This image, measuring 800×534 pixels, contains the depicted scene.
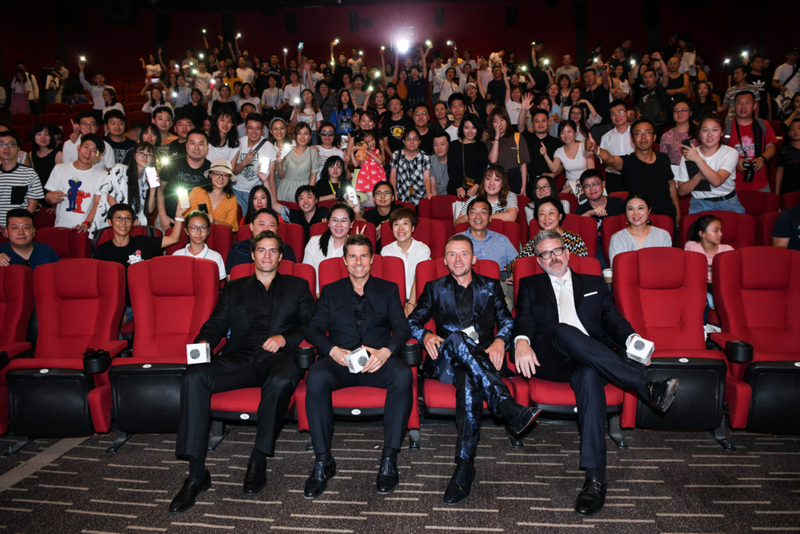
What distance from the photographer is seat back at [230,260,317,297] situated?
3043mm

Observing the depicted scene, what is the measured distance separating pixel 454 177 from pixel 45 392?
12.2ft

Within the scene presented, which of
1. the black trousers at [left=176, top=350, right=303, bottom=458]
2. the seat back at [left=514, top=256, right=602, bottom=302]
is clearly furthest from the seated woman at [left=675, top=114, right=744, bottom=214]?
the black trousers at [left=176, top=350, right=303, bottom=458]

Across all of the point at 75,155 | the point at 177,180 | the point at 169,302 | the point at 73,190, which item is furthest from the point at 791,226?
the point at 75,155

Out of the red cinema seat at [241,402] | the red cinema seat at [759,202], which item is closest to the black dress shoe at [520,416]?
the red cinema seat at [241,402]

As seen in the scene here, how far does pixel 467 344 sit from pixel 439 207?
2431 millimetres

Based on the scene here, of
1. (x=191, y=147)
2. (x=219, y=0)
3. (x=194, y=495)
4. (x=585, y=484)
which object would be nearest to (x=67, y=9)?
(x=219, y=0)

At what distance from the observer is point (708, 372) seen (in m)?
2.38

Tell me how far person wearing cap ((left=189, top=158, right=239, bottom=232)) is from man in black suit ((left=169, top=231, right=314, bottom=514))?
149 centimetres

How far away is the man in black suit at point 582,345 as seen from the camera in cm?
213

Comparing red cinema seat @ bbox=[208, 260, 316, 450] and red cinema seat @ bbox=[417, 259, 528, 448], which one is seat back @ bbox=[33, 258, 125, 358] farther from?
red cinema seat @ bbox=[417, 259, 528, 448]

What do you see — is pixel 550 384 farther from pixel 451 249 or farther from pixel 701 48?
pixel 701 48

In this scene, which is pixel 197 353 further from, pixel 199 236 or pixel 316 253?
pixel 316 253

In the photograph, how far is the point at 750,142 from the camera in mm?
4609

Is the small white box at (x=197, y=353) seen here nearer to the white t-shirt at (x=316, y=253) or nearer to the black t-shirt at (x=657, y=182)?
the white t-shirt at (x=316, y=253)
